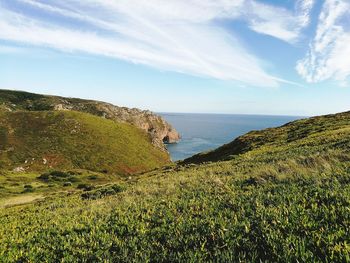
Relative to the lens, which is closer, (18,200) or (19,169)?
(18,200)

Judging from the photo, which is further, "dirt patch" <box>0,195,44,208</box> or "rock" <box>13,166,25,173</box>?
"rock" <box>13,166,25,173</box>

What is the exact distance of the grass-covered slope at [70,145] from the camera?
11019 centimetres

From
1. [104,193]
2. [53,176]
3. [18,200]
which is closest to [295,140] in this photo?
[104,193]

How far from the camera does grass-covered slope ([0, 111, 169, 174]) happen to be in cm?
11019

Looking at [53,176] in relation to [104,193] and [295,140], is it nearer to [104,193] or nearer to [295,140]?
[104,193]

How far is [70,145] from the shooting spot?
12456cm

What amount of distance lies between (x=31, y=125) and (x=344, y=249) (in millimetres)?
141776

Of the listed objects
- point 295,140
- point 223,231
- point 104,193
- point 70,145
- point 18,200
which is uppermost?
point 223,231

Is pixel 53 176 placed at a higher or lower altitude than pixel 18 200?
lower

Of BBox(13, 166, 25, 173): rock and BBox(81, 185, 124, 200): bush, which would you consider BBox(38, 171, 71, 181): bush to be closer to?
BBox(13, 166, 25, 173): rock

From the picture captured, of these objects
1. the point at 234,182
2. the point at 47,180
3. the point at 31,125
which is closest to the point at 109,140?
the point at 31,125

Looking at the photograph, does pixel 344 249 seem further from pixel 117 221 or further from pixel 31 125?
pixel 31 125

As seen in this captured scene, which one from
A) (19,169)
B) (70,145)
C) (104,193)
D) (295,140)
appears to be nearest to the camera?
(104,193)

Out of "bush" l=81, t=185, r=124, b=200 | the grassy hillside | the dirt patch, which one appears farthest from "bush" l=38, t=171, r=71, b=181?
the grassy hillside
